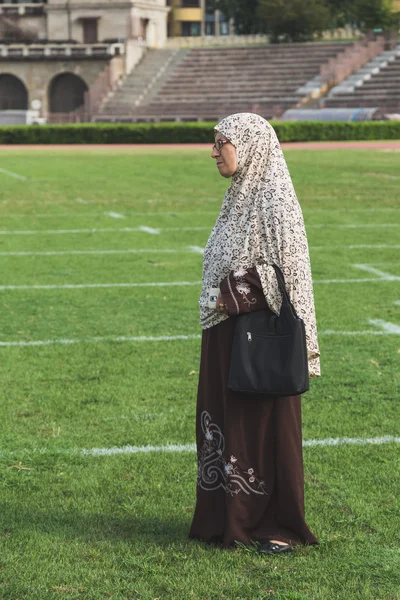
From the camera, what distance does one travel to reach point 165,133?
4566 centimetres

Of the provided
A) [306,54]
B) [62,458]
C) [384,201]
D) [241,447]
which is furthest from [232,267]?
[306,54]

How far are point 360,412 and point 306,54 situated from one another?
6681 cm

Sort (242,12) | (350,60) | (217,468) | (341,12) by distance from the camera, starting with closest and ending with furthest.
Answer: (217,468) → (350,60) → (341,12) → (242,12)

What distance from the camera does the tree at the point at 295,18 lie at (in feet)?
260

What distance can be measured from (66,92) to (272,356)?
78.0m

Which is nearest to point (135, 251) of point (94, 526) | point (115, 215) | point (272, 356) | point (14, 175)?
point (115, 215)

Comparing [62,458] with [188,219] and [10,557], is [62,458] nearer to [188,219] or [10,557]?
[10,557]

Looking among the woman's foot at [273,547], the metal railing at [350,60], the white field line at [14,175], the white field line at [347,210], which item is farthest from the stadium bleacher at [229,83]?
the woman's foot at [273,547]

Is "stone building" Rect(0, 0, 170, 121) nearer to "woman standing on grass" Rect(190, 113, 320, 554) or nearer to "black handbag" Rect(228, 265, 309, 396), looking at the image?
"woman standing on grass" Rect(190, 113, 320, 554)

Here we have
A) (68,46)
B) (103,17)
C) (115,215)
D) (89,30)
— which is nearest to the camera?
(115,215)

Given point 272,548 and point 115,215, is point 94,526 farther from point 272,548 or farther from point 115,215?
point 115,215

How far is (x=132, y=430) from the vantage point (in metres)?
6.23

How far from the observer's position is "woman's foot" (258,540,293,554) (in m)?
4.37

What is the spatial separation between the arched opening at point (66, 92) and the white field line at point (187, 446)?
247ft
